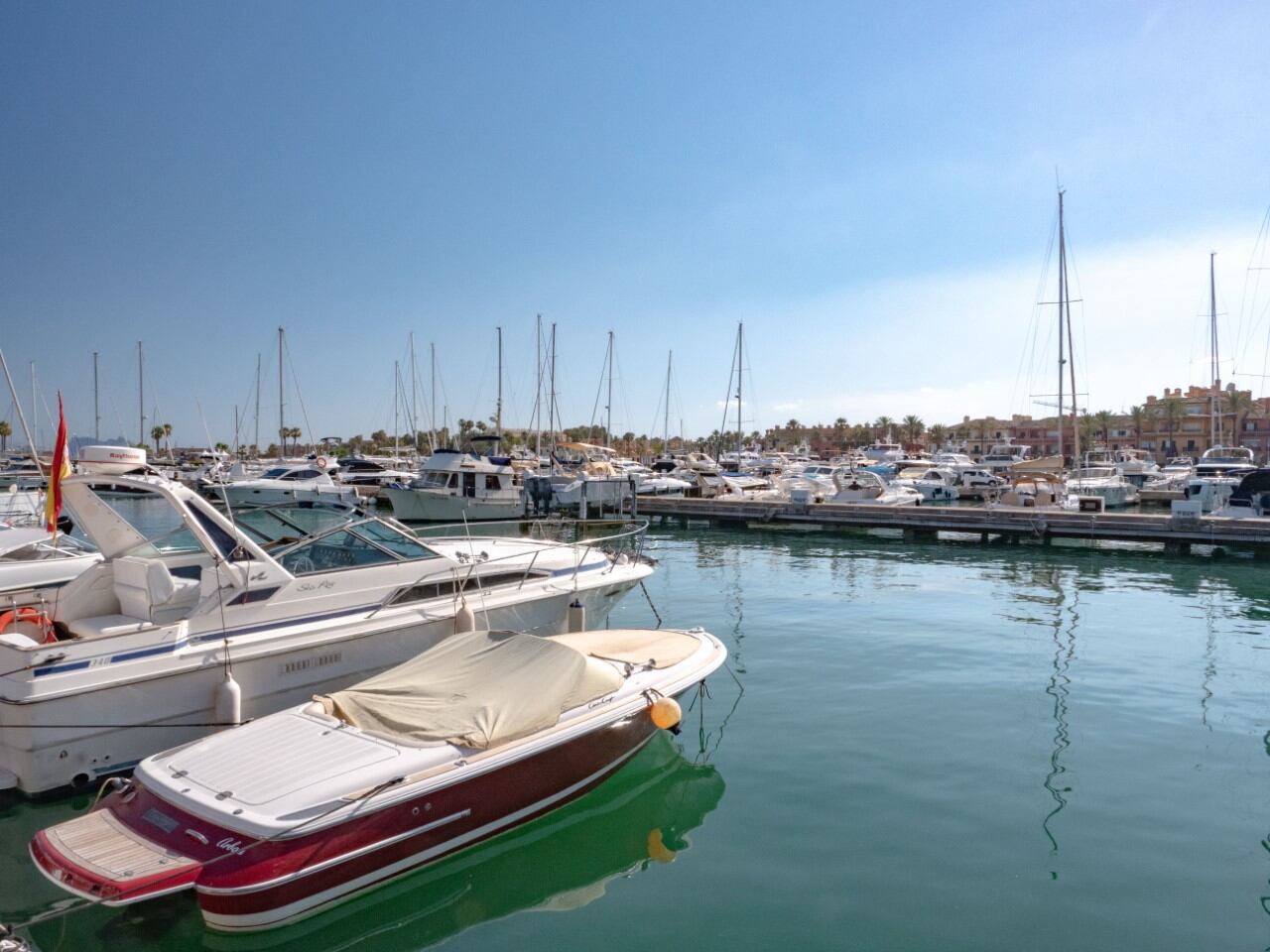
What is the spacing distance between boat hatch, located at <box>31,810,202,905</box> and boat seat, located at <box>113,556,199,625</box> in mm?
2905

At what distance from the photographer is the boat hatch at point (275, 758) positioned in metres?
5.50

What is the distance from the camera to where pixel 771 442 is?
12512 cm

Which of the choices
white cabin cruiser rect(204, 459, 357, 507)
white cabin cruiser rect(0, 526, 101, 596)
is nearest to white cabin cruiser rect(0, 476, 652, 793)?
white cabin cruiser rect(0, 526, 101, 596)

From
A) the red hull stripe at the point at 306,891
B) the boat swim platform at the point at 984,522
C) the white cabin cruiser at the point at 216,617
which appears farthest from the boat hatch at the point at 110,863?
the boat swim platform at the point at 984,522

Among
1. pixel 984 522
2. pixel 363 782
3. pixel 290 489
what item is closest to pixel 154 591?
pixel 363 782

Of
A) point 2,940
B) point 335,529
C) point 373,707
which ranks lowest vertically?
point 2,940

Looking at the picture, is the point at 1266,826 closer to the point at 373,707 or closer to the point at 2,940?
the point at 373,707

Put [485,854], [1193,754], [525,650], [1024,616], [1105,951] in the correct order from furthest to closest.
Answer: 1. [1024,616]
2. [1193,754]
3. [525,650]
4. [485,854]
5. [1105,951]

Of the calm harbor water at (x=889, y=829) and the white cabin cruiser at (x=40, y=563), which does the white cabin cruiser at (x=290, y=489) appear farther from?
the calm harbor water at (x=889, y=829)

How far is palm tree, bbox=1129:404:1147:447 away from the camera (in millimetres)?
90750

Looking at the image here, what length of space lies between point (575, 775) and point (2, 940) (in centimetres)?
374

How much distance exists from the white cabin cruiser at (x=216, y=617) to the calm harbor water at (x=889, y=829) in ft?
2.88

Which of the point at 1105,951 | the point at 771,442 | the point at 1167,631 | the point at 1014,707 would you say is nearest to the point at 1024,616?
the point at 1167,631

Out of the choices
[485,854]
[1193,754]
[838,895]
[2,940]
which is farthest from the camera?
[1193,754]
